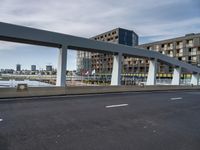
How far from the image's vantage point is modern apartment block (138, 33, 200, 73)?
69938 millimetres

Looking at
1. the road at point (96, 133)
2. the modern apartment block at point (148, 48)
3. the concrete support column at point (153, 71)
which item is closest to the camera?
the road at point (96, 133)

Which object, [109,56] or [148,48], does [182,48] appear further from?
[109,56]

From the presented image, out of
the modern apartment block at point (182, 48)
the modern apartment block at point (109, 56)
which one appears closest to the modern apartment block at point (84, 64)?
the modern apartment block at point (109, 56)

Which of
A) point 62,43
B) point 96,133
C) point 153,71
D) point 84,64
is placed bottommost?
point 96,133

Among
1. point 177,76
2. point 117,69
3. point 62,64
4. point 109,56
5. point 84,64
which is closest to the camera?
point 62,64

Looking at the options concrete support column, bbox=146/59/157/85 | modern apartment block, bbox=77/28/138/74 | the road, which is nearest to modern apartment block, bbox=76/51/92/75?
modern apartment block, bbox=77/28/138/74

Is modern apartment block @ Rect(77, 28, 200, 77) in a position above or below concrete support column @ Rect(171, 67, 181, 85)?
above

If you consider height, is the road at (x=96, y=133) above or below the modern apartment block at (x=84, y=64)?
below

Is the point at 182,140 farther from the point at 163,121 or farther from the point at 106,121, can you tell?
the point at 106,121

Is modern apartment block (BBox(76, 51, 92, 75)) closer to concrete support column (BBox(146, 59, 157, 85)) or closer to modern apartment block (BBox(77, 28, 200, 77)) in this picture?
modern apartment block (BBox(77, 28, 200, 77))

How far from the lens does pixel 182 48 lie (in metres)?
74.2

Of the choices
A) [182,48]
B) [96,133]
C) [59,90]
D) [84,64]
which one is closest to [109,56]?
[84,64]

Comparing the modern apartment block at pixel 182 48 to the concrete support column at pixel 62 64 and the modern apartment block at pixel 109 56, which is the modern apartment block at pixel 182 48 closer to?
the modern apartment block at pixel 109 56

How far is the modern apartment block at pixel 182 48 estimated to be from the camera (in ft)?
229
